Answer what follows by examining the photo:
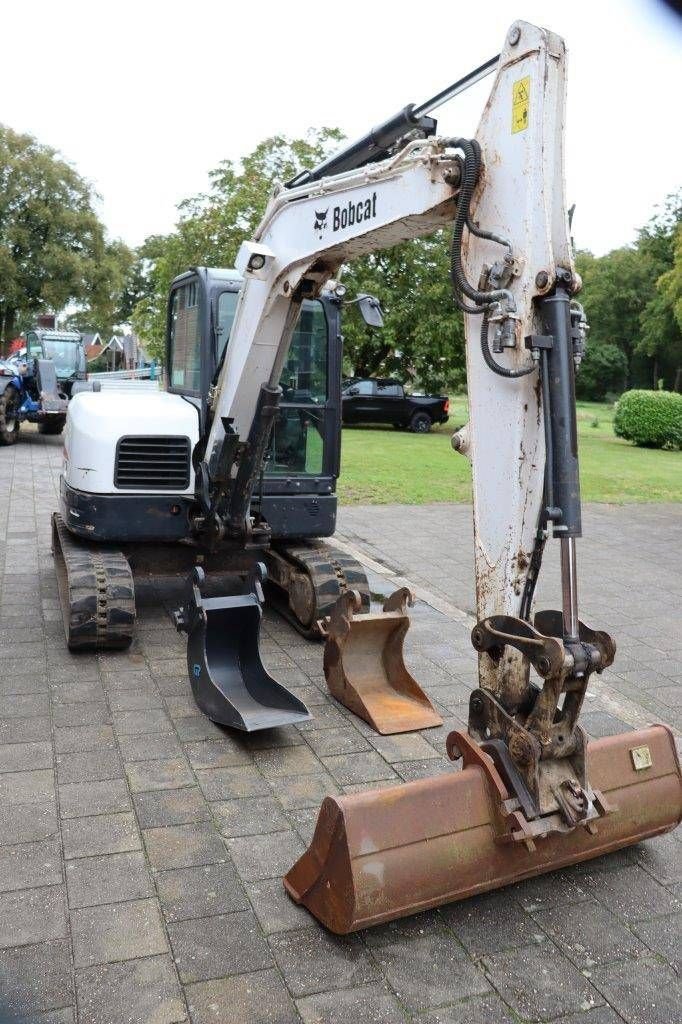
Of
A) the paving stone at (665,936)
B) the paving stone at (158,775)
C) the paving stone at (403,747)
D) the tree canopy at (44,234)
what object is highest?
the tree canopy at (44,234)

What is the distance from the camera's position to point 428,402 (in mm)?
26469

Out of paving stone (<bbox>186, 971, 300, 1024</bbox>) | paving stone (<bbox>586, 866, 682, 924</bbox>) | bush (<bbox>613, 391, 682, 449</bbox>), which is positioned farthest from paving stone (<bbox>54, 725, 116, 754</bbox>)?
bush (<bbox>613, 391, 682, 449</bbox>)

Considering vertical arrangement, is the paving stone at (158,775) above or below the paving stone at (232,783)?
above

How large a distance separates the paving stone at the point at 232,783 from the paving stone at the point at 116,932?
86 centimetres

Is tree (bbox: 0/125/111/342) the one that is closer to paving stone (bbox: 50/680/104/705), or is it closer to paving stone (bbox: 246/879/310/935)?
paving stone (bbox: 50/680/104/705)

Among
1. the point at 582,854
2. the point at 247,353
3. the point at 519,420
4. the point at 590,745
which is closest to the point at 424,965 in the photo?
the point at 582,854

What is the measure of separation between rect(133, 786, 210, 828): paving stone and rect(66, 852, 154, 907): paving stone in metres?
0.27

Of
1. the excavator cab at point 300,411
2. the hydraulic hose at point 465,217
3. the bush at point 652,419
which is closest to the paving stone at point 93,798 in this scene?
the hydraulic hose at point 465,217

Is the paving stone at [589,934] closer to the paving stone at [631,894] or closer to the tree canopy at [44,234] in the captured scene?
the paving stone at [631,894]

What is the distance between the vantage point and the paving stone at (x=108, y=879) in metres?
3.41

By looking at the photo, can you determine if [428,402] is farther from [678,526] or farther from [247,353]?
[247,353]

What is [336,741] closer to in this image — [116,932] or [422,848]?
[422,848]

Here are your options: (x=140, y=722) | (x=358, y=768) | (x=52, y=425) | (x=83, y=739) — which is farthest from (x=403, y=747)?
(x=52, y=425)

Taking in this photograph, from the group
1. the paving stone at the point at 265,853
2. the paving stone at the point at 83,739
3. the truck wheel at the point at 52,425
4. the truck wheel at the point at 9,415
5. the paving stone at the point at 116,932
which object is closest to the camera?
the paving stone at the point at 116,932
